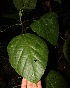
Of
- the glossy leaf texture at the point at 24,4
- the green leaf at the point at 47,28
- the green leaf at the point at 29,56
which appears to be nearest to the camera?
the green leaf at the point at 29,56

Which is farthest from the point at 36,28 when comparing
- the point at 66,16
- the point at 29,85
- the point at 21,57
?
the point at 66,16

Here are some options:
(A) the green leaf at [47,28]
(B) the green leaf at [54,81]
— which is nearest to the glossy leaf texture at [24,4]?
(A) the green leaf at [47,28]

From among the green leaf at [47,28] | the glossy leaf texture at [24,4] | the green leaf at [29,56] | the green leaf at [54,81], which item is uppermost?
the glossy leaf texture at [24,4]

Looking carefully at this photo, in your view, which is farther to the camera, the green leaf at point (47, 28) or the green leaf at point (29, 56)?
the green leaf at point (47, 28)

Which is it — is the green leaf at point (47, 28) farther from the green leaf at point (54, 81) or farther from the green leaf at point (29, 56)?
the green leaf at point (54, 81)

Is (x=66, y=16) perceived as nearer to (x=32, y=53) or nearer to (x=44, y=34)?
(x=44, y=34)

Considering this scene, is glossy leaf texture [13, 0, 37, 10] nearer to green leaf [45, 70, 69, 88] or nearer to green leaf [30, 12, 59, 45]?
green leaf [30, 12, 59, 45]
